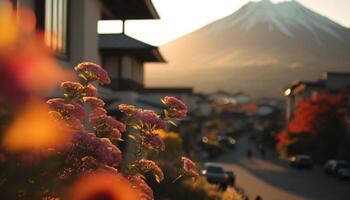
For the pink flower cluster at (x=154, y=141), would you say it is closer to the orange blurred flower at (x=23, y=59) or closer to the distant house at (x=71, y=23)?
the orange blurred flower at (x=23, y=59)

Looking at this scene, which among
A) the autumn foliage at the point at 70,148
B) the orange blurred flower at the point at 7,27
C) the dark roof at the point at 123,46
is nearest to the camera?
the autumn foliage at the point at 70,148

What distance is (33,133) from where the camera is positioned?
20.5 feet

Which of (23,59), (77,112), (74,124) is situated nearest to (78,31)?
(23,59)

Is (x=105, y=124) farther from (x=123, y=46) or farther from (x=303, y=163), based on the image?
(x=303, y=163)

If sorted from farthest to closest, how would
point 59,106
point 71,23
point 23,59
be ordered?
point 71,23 → point 23,59 → point 59,106

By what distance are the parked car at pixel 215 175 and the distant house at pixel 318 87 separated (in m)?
37.1

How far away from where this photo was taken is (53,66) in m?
13.4

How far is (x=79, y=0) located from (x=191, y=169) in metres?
7.88

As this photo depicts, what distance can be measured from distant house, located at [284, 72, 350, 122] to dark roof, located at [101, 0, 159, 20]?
1912 inches

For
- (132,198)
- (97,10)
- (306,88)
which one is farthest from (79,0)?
(306,88)

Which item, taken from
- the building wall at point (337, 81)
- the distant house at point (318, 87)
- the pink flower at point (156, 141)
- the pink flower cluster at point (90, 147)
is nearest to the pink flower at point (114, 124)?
the pink flower at point (156, 141)

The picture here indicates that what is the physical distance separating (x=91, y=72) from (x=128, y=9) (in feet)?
40.9

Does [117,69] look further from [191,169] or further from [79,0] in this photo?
[191,169]

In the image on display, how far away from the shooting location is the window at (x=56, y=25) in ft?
43.5
